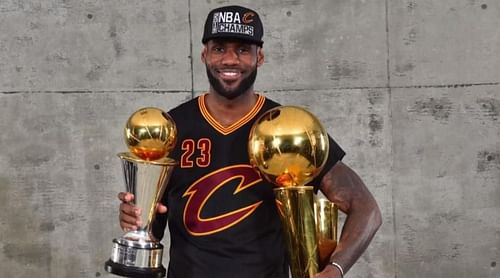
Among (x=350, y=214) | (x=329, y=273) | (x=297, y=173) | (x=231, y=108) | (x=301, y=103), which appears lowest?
(x=329, y=273)

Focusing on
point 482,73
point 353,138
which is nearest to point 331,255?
point 353,138

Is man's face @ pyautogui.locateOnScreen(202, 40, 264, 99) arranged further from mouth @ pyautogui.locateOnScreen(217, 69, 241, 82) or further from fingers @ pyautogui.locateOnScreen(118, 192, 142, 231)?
fingers @ pyautogui.locateOnScreen(118, 192, 142, 231)

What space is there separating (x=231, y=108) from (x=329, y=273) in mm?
555

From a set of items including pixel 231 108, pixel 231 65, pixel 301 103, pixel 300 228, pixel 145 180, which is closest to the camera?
pixel 300 228

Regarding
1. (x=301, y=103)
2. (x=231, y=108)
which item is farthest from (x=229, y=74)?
(x=301, y=103)

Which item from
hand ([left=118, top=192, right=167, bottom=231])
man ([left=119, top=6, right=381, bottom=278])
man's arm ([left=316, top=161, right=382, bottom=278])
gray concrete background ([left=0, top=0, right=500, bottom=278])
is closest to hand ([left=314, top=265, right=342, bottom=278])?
A: man's arm ([left=316, top=161, right=382, bottom=278])

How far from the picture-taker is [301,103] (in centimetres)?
365

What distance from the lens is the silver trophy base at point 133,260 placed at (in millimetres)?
1697

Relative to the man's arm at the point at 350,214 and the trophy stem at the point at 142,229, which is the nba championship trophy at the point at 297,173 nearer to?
the man's arm at the point at 350,214

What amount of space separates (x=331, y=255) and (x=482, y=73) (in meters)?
2.26

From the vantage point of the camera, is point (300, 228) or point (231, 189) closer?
point (300, 228)

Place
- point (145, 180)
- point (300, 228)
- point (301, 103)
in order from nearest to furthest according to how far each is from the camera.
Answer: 1. point (300, 228)
2. point (145, 180)
3. point (301, 103)

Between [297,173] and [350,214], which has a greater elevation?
[297,173]

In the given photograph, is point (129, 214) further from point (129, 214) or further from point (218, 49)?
point (218, 49)
